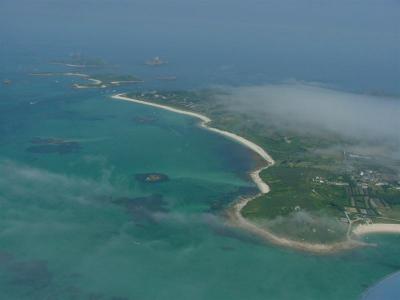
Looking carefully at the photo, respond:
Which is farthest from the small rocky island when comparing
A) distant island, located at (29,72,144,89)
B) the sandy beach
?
distant island, located at (29,72,144,89)

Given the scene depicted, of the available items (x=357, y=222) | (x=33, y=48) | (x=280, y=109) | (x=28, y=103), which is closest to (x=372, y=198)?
(x=357, y=222)

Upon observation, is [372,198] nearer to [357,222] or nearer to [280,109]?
[357,222]

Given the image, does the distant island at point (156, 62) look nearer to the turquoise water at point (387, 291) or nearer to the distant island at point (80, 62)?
the distant island at point (80, 62)

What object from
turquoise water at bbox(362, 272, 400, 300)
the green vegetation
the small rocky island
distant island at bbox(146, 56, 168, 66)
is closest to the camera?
turquoise water at bbox(362, 272, 400, 300)

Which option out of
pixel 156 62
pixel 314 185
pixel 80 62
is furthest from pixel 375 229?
pixel 80 62

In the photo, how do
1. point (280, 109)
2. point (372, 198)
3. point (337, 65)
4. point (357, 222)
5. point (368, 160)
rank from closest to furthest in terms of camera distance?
point (357, 222)
point (372, 198)
point (368, 160)
point (280, 109)
point (337, 65)

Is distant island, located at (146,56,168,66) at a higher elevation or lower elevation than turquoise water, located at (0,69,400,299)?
higher

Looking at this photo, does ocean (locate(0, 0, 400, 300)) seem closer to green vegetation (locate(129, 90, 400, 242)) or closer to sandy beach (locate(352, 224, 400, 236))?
sandy beach (locate(352, 224, 400, 236))
